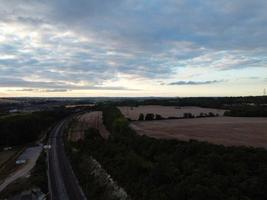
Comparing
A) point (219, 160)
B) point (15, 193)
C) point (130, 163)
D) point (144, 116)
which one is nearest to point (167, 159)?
point (130, 163)

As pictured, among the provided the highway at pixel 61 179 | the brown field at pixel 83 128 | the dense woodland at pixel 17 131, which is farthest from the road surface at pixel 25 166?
the brown field at pixel 83 128

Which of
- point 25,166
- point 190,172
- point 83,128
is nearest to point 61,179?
point 25,166

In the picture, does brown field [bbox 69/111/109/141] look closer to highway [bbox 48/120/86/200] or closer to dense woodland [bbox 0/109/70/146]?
dense woodland [bbox 0/109/70/146]

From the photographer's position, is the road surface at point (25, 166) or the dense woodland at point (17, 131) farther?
the dense woodland at point (17, 131)

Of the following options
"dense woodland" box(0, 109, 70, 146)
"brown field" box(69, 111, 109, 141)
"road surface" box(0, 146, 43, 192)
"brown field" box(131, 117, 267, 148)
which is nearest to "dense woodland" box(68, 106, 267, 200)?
"road surface" box(0, 146, 43, 192)

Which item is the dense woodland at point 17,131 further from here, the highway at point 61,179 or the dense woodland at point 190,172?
the dense woodland at point 190,172

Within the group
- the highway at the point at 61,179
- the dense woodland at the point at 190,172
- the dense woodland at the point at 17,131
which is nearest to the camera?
the dense woodland at the point at 190,172

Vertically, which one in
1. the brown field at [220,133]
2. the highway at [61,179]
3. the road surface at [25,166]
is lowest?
the road surface at [25,166]

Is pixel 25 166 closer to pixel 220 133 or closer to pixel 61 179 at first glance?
pixel 61 179

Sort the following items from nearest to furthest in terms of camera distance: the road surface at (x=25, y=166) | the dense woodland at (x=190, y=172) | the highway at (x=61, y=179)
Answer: the dense woodland at (x=190, y=172) → the highway at (x=61, y=179) → the road surface at (x=25, y=166)
